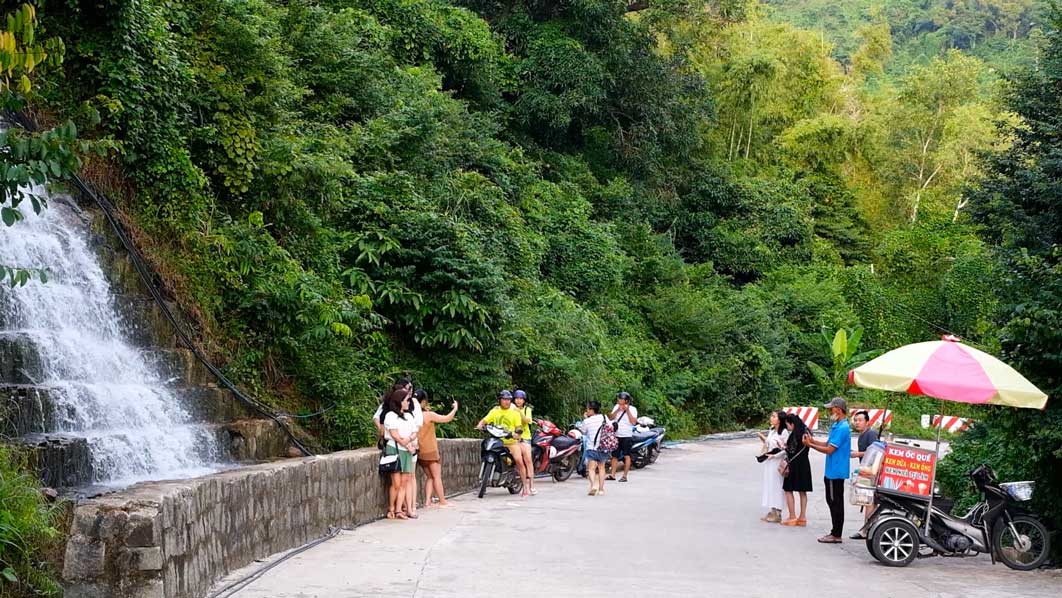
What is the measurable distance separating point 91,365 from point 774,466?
9.45 meters

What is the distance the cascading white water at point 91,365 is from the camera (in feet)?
36.9

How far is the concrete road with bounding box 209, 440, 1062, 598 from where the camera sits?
999cm

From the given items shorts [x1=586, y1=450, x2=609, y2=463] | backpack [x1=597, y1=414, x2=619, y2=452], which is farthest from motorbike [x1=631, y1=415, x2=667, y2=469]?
shorts [x1=586, y1=450, x2=609, y2=463]

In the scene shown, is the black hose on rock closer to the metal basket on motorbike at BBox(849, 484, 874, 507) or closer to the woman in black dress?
the woman in black dress

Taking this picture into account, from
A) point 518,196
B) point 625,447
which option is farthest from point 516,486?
point 518,196

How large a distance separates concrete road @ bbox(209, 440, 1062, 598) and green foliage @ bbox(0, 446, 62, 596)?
175cm

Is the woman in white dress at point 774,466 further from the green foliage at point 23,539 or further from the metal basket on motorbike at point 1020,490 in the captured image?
the green foliage at point 23,539

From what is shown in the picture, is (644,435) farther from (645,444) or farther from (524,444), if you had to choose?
(524,444)

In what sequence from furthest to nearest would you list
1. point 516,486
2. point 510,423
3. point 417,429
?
point 516,486
point 510,423
point 417,429

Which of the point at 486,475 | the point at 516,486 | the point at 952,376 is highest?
the point at 952,376

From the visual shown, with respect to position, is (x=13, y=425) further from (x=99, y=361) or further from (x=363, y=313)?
(x=363, y=313)

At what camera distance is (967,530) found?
12.8m

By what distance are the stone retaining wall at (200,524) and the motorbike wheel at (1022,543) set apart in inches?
301

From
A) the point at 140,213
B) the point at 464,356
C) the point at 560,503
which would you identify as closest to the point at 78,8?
the point at 140,213
